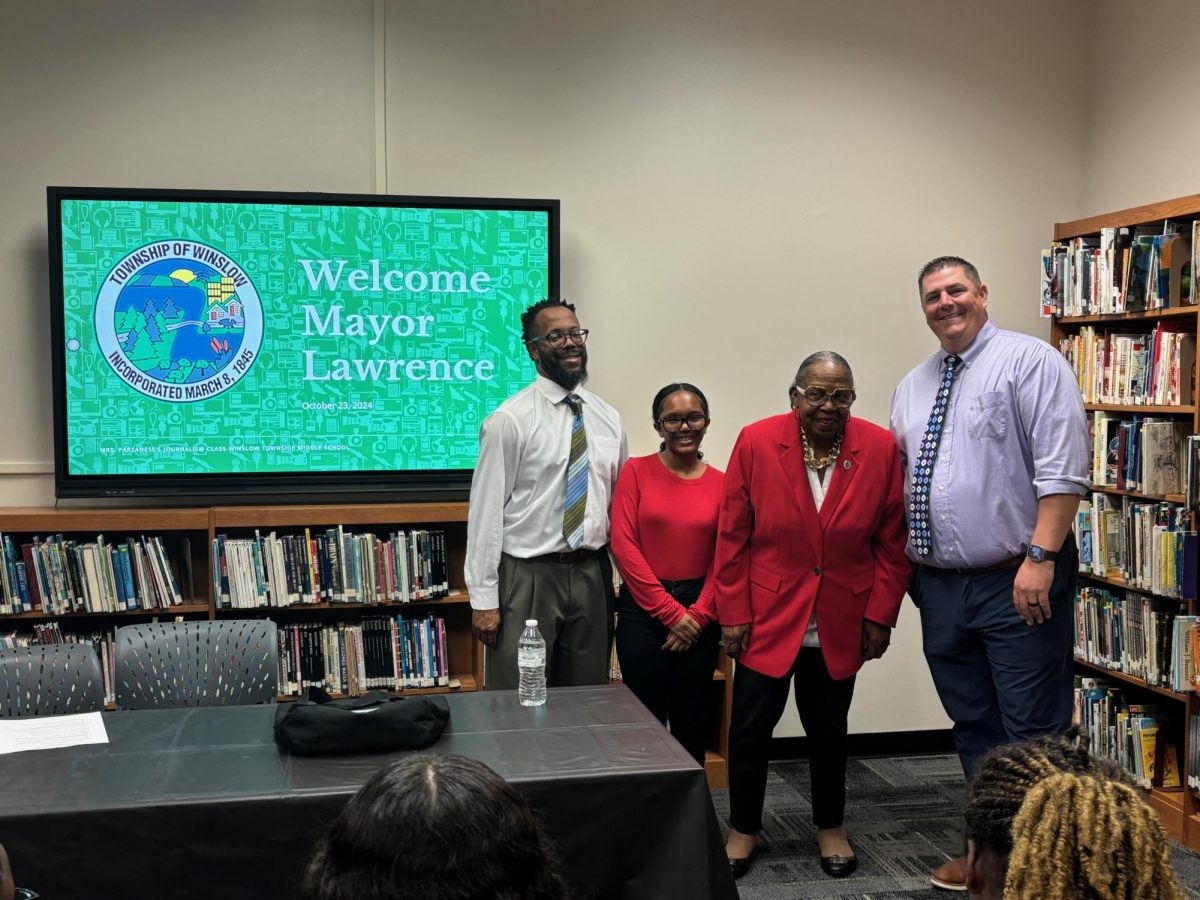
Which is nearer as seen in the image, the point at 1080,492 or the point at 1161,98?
the point at 1080,492

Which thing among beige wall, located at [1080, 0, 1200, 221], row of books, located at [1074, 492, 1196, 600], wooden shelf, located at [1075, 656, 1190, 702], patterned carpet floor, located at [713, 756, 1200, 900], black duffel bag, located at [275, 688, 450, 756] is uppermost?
beige wall, located at [1080, 0, 1200, 221]

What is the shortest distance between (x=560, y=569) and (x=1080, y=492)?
4.76ft

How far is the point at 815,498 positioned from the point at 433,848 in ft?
7.52

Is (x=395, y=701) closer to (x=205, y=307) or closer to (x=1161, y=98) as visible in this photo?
(x=205, y=307)

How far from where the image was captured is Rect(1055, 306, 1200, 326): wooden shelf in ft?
12.1

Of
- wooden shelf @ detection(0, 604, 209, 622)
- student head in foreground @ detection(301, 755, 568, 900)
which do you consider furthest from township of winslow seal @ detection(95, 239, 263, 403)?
student head in foreground @ detection(301, 755, 568, 900)

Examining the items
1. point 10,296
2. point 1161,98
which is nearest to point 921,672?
point 1161,98

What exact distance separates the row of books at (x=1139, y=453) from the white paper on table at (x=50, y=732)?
3318mm

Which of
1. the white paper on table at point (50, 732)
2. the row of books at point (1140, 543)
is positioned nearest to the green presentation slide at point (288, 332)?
the white paper on table at point (50, 732)

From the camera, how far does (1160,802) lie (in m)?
3.73

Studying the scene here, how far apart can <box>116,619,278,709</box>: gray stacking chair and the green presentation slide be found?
1056 millimetres

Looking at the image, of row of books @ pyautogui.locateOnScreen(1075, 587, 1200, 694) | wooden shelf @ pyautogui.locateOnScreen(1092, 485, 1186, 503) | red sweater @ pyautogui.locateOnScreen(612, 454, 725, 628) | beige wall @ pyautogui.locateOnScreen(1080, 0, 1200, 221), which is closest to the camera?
red sweater @ pyautogui.locateOnScreen(612, 454, 725, 628)

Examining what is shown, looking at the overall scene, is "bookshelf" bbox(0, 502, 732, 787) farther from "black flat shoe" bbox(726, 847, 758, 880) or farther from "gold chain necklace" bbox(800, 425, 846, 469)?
"gold chain necklace" bbox(800, 425, 846, 469)

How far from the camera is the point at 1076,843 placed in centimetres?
114
